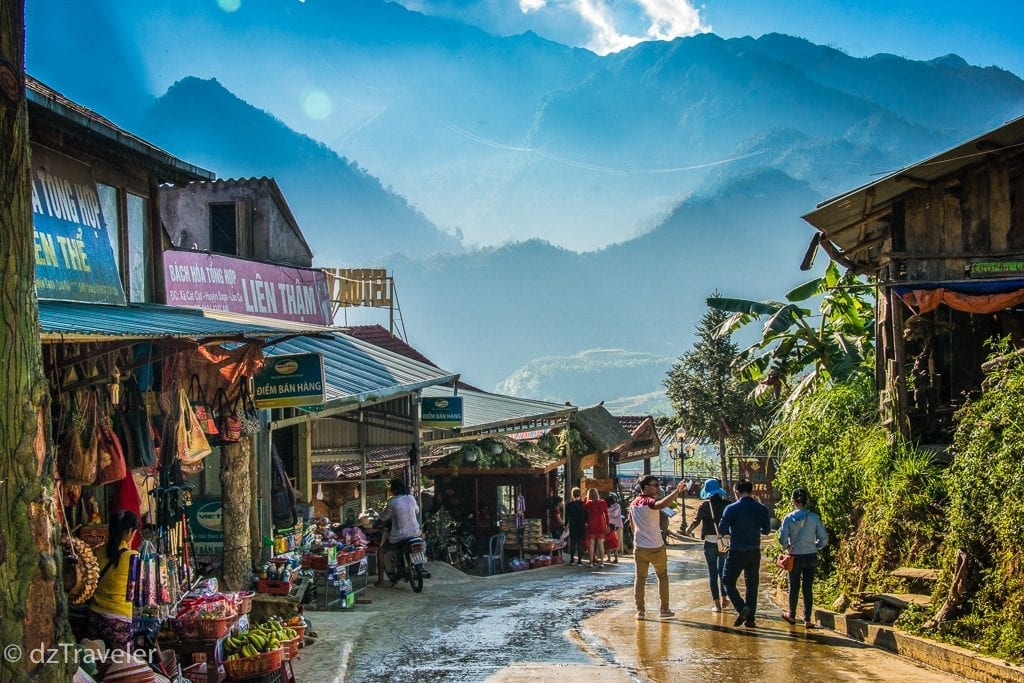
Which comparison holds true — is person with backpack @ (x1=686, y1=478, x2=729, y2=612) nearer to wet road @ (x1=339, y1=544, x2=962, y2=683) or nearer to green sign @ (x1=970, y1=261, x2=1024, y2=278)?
wet road @ (x1=339, y1=544, x2=962, y2=683)

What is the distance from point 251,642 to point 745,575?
6.00 m

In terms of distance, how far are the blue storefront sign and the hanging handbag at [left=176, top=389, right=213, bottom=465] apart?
1837 mm

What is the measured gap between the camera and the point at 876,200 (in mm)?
16297

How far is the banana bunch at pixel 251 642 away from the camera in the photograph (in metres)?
8.58

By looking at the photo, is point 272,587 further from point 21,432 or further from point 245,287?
point 245,287

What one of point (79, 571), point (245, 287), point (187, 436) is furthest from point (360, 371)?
point (79, 571)

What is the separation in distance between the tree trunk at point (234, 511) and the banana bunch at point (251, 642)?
9.84ft

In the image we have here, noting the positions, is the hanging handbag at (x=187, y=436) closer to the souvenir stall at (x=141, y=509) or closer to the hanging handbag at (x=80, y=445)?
the souvenir stall at (x=141, y=509)

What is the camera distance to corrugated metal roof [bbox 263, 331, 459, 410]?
13.7 m

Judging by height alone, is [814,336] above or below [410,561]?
above

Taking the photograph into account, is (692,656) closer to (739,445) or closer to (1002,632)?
(1002,632)

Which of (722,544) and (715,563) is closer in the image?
(722,544)

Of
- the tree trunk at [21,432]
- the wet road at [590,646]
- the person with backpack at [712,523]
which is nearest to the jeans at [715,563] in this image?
the person with backpack at [712,523]

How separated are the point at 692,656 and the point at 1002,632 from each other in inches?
112
